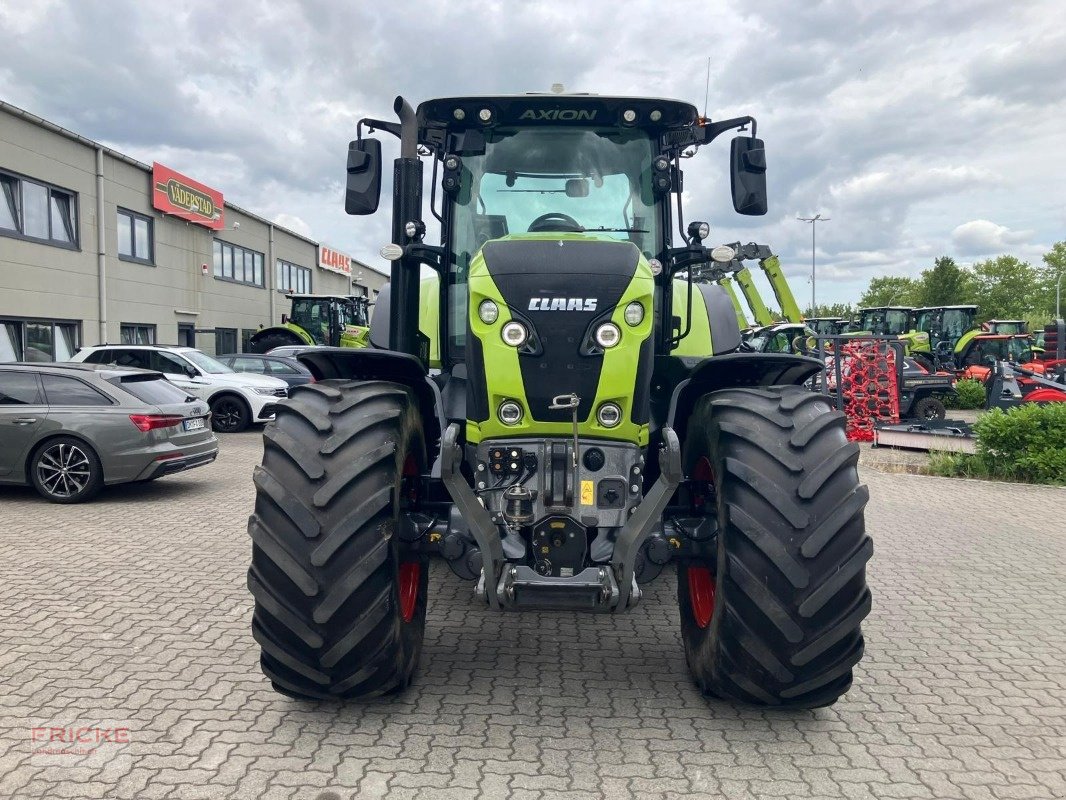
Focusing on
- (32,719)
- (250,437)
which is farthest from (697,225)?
(250,437)

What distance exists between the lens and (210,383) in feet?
54.1

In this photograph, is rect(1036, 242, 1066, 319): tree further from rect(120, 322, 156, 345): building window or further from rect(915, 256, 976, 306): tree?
rect(120, 322, 156, 345): building window

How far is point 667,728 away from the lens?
3.67 metres

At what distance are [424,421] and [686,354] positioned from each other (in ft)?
5.70

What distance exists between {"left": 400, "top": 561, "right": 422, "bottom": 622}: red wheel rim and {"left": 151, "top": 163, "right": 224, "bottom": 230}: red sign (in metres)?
23.3

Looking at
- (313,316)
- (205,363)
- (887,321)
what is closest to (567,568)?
(205,363)

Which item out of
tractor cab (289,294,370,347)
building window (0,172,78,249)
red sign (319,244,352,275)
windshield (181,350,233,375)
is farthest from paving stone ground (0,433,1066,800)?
red sign (319,244,352,275)

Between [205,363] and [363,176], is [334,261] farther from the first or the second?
[363,176]

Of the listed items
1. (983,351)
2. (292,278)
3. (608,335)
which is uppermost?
(292,278)

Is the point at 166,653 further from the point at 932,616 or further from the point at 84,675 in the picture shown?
the point at 932,616

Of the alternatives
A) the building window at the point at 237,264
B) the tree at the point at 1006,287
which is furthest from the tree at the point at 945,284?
the building window at the point at 237,264

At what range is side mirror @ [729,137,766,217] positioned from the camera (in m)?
4.56

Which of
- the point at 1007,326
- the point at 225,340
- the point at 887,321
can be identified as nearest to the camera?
the point at 887,321

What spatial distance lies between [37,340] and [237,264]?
42.1 feet
